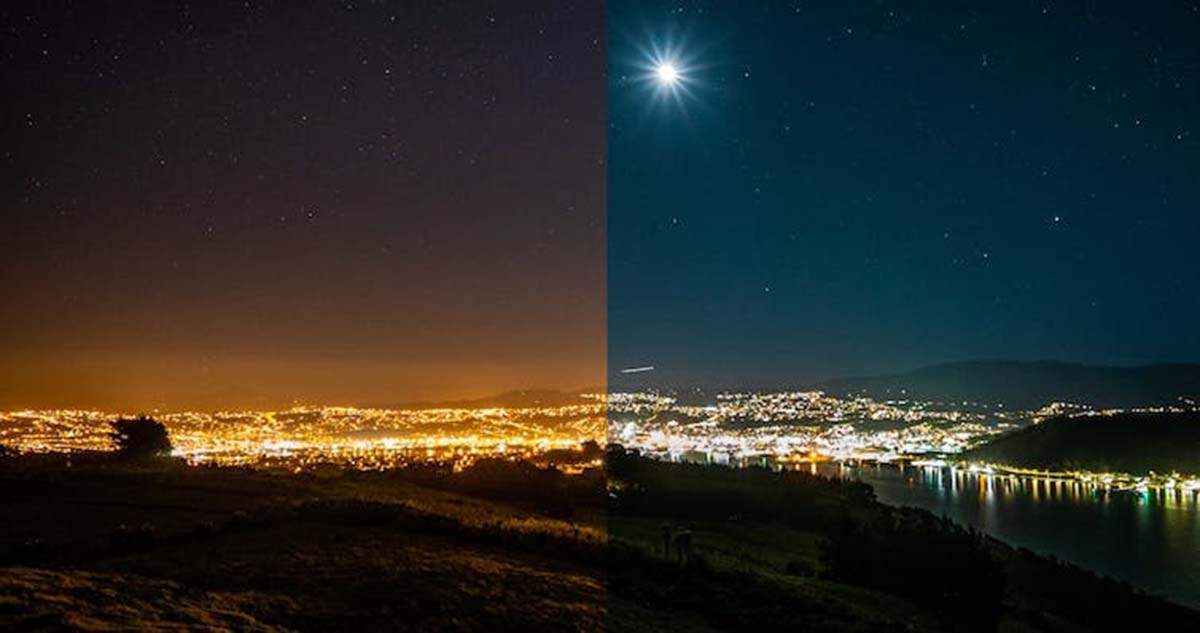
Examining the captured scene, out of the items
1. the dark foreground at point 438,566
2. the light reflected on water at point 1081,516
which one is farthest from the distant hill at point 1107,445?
the dark foreground at point 438,566

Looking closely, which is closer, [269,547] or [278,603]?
[278,603]

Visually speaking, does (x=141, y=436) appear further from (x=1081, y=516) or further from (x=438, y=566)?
(x=1081, y=516)

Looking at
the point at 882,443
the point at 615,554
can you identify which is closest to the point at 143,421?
the point at 615,554

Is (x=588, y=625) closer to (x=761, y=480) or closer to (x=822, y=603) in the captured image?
(x=822, y=603)

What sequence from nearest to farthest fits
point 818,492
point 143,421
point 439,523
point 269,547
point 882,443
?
point 269,547, point 439,523, point 143,421, point 818,492, point 882,443

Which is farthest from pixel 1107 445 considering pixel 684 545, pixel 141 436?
pixel 141 436

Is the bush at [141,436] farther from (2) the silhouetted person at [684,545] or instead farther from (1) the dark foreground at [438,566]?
(2) the silhouetted person at [684,545]

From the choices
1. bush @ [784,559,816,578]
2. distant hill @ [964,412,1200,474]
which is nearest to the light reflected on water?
distant hill @ [964,412,1200,474]

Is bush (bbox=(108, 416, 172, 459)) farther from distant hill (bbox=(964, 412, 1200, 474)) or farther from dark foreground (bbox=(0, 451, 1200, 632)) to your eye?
distant hill (bbox=(964, 412, 1200, 474))
